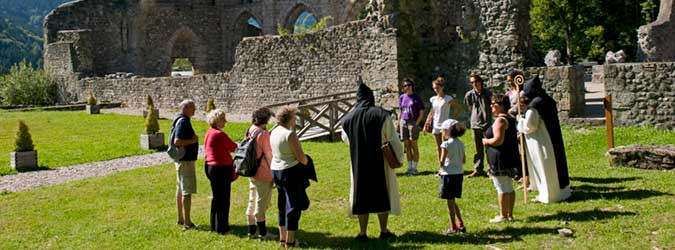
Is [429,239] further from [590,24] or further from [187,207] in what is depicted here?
[590,24]

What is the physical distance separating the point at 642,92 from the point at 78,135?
15532mm

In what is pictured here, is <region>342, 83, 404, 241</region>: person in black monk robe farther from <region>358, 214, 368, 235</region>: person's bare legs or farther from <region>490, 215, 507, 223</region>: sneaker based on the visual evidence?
<region>490, 215, 507, 223</region>: sneaker

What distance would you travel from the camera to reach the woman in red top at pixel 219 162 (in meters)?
7.50

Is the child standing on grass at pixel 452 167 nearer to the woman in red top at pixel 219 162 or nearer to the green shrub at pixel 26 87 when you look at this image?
the woman in red top at pixel 219 162

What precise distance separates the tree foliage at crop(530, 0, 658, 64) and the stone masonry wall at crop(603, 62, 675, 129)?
23.0m

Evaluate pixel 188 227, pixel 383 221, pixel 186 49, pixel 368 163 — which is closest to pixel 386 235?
pixel 383 221

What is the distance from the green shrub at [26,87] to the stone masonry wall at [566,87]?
96.9ft

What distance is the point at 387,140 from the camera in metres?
6.84

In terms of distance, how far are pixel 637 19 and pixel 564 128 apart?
24.5 m

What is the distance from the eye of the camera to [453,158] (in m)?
6.97

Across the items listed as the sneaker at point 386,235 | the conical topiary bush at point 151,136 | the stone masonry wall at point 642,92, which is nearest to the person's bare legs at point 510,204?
the sneaker at point 386,235

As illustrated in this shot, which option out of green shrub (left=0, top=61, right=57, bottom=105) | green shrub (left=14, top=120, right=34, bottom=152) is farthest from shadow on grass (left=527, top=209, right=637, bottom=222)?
green shrub (left=0, top=61, right=57, bottom=105)

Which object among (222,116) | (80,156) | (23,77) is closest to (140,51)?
(23,77)

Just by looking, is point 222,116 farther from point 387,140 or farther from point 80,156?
point 80,156
